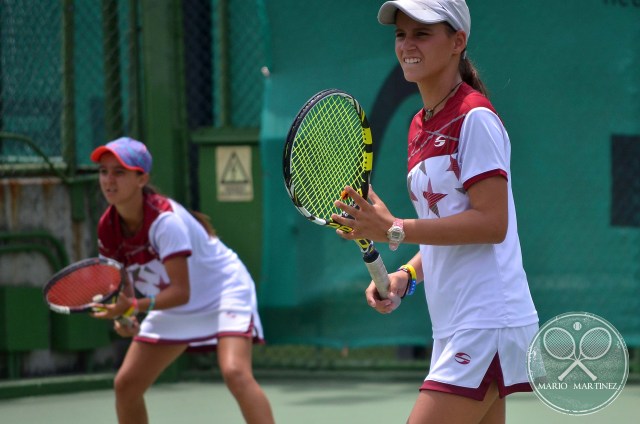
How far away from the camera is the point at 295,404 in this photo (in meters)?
6.09

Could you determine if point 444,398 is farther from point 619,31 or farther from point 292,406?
point 619,31

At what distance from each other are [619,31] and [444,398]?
399 cm

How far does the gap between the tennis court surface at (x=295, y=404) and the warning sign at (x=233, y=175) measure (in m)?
1.08

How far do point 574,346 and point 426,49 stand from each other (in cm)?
96

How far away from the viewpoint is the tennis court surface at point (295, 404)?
18.4ft

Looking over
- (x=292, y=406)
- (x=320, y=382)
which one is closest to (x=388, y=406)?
(x=292, y=406)

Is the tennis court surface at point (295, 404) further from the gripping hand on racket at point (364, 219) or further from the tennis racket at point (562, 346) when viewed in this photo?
the gripping hand on racket at point (364, 219)

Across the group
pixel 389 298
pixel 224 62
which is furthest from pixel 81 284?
pixel 224 62

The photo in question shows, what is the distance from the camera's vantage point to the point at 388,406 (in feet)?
19.6

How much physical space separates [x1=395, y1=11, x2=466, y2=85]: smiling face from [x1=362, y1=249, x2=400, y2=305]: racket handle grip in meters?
0.44

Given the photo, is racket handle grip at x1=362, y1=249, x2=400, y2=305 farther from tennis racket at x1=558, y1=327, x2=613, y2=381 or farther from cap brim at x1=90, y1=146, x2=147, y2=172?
cap brim at x1=90, y1=146, x2=147, y2=172

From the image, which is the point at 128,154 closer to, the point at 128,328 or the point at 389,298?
the point at 128,328

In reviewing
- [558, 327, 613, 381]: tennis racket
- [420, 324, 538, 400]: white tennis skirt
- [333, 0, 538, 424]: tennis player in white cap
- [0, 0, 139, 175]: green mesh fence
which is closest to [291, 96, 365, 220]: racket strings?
[333, 0, 538, 424]: tennis player in white cap

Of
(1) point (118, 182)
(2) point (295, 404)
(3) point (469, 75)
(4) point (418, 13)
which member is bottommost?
(2) point (295, 404)
